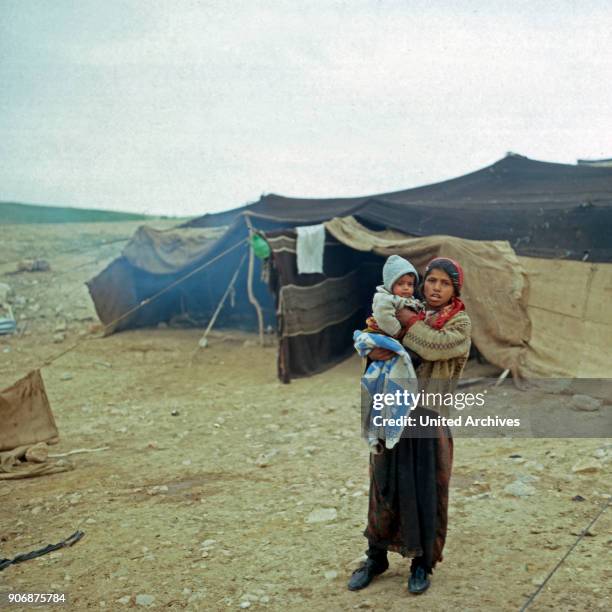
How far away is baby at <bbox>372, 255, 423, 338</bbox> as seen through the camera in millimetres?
2338

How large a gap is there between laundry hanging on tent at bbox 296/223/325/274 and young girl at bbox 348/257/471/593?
4922 mm

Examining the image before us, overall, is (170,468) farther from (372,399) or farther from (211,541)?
(372,399)

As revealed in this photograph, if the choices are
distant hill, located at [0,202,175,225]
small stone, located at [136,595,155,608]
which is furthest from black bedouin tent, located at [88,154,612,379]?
distant hill, located at [0,202,175,225]

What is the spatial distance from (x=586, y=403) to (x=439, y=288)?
11.1 ft

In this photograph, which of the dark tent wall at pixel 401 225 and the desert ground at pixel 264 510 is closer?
the desert ground at pixel 264 510

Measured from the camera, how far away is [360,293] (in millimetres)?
8773

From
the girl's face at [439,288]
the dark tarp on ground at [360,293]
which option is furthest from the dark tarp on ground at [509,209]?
the girl's face at [439,288]

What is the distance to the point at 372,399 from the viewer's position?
7.82ft

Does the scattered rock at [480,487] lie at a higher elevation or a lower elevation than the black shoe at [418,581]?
lower

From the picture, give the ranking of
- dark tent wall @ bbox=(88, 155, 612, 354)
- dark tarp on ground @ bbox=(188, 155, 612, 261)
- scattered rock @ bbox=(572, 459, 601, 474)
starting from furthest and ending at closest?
dark tent wall @ bbox=(88, 155, 612, 354), dark tarp on ground @ bbox=(188, 155, 612, 261), scattered rock @ bbox=(572, 459, 601, 474)

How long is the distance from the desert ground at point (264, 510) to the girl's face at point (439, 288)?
3.66 ft

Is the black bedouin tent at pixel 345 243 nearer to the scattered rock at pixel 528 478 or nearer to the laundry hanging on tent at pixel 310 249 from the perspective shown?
the laundry hanging on tent at pixel 310 249

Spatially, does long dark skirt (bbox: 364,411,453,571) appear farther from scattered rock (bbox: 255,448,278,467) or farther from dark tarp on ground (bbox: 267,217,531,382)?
dark tarp on ground (bbox: 267,217,531,382)

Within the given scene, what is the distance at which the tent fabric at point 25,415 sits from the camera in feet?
15.2
